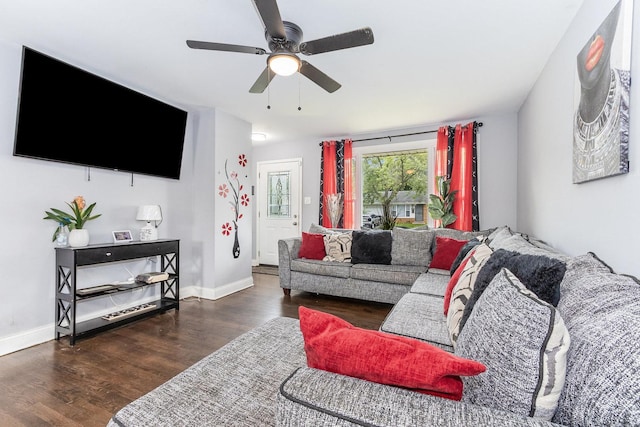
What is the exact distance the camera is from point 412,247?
11.5 feet

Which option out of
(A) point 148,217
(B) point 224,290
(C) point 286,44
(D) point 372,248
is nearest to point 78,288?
(A) point 148,217

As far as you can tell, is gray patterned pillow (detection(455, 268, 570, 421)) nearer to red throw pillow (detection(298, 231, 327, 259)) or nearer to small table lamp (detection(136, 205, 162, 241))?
red throw pillow (detection(298, 231, 327, 259))

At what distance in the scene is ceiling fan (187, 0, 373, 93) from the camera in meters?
1.62

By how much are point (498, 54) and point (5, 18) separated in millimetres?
3631

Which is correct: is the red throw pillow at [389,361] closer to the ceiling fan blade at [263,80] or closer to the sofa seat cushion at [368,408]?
the sofa seat cushion at [368,408]

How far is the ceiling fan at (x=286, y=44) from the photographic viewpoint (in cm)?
162

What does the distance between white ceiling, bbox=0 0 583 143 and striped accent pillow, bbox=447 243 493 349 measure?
1.58 metres

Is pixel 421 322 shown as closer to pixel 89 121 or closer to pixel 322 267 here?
pixel 322 267

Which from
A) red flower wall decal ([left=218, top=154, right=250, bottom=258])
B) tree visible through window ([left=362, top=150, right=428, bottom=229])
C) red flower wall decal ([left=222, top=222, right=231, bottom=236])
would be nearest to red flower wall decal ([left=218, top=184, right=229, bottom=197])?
red flower wall decal ([left=218, top=154, right=250, bottom=258])

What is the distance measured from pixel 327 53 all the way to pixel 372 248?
2.21m

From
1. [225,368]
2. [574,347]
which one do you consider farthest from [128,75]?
[574,347]

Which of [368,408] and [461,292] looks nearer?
[368,408]

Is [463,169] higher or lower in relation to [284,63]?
lower

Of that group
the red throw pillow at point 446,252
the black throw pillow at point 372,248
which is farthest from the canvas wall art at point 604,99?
the black throw pillow at point 372,248
